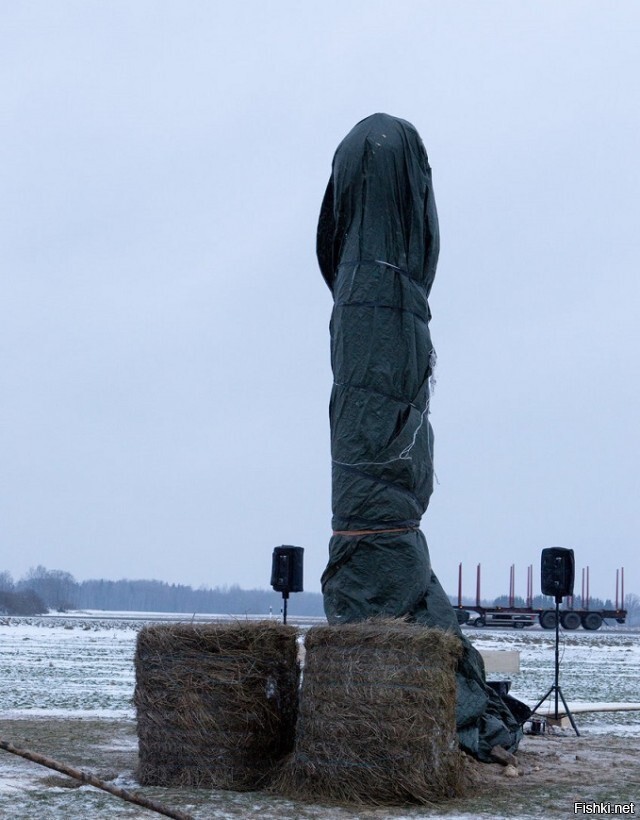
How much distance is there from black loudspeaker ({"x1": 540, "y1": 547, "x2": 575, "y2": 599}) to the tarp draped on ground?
135 inches

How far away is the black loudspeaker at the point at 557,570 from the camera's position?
11.5 m

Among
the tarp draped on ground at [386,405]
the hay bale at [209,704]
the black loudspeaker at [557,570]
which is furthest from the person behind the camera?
the black loudspeaker at [557,570]

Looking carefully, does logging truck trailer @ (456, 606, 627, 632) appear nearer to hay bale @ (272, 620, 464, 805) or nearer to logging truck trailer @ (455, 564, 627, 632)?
logging truck trailer @ (455, 564, 627, 632)

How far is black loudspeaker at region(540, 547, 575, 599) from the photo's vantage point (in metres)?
11.5

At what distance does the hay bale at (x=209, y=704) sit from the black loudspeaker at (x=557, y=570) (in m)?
5.49

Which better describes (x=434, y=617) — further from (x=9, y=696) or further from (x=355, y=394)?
(x=9, y=696)

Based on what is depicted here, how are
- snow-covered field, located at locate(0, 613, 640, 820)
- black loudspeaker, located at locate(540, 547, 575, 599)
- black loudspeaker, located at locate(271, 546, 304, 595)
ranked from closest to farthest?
snow-covered field, located at locate(0, 613, 640, 820) < black loudspeaker, located at locate(540, 547, 575, 599) < black loudspeaker, located at locate(271, 546, 304, 595)

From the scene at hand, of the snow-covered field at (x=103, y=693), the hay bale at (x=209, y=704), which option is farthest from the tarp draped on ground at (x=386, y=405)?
the snow-covered field at (x=103, y=693)

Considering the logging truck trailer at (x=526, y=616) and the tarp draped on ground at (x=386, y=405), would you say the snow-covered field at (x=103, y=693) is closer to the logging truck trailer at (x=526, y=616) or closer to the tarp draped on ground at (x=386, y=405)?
the tarp draped on ground at (x=386, y=405)

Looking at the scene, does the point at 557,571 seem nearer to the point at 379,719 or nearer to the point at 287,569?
the point at 287,569

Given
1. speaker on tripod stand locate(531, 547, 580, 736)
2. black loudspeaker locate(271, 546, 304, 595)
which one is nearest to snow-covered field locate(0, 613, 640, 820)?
speaker on tripod stand locate(531, 547, 580, 736)

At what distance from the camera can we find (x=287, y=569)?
39.4ft

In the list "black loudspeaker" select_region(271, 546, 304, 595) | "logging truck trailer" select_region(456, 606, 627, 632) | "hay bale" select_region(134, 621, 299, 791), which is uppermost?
"black loudspeaker" select_region(271, 546, 304, 595)

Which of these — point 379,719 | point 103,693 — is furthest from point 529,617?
point 379,719
